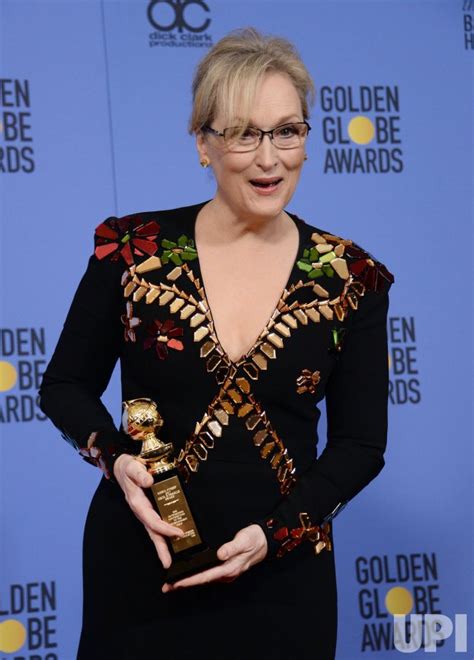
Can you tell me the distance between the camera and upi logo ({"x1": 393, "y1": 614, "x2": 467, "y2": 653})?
3.37 m

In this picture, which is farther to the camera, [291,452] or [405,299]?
[405,299]

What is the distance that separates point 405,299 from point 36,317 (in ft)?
3.50

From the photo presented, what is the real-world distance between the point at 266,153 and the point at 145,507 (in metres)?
0.57

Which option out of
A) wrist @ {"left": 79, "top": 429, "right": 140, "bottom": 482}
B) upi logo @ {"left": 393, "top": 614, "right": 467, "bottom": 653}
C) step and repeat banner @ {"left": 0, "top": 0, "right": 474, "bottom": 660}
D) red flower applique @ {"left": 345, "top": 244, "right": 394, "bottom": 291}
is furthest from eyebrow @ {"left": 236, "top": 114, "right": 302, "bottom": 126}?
upi logo @ {"left": 393, "top": 614, "right": 467, "bottom": 653}

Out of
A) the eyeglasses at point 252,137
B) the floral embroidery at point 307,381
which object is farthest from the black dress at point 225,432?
the eyeglasses at point 252,137

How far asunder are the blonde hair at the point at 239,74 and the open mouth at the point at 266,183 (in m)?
0.09

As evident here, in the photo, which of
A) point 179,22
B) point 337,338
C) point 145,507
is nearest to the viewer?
point 145,507

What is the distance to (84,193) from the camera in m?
3.17

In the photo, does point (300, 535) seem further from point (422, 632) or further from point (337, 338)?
point (422, 632)

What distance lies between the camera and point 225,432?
1.81m

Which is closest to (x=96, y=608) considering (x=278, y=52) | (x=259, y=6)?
(x=278, y=52)

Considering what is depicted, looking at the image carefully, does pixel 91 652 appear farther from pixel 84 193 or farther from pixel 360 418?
pixel 84 193

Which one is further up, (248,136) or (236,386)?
(248,136)

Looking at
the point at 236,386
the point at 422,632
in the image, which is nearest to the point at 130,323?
the point at 236,386
